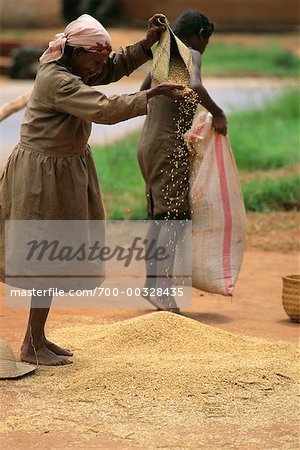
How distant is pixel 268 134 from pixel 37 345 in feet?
28.5

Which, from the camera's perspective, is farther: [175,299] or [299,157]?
[299,157]

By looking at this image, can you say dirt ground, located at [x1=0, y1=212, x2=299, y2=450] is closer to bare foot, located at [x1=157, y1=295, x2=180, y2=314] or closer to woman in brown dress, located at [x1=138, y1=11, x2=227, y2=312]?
bare foot, located at [x1=157, y1=295, x2=180, y2=314]

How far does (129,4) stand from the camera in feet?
87.9

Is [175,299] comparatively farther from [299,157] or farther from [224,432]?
[299,157]

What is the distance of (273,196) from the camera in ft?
31.9

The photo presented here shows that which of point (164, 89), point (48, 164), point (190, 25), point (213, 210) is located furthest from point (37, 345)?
point (190, 25)

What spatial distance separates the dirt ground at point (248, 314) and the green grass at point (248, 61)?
11.7 m

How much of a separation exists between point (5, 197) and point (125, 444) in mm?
1387

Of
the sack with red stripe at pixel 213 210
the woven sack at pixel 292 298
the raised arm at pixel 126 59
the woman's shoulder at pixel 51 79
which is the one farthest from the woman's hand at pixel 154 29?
the woven sack at pixel 292 298

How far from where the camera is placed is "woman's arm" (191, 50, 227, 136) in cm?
591

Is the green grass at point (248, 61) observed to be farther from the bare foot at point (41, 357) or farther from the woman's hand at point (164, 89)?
the woman's hand at point (164, 89)

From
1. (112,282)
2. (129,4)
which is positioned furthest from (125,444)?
(129,4)

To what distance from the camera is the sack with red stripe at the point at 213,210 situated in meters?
6.10

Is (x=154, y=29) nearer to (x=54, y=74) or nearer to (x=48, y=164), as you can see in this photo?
(x=54, y=74)
